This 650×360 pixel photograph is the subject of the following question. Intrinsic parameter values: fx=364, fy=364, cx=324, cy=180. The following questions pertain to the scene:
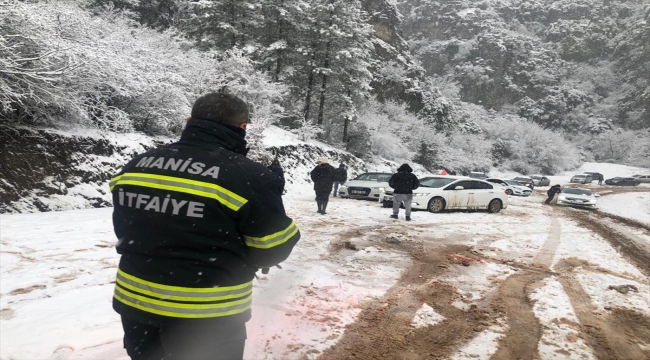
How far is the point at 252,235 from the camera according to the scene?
5.39ft

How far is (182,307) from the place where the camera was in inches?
60.9

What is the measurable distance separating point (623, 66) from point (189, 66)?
388ft

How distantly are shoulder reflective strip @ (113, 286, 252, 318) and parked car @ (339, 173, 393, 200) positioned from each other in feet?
48.0

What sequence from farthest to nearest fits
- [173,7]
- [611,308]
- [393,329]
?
[173,7], [611,308], [393,329]

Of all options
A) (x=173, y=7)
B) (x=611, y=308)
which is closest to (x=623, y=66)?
(x=173, y=7)

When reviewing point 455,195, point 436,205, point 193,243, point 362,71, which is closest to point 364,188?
point 436,205

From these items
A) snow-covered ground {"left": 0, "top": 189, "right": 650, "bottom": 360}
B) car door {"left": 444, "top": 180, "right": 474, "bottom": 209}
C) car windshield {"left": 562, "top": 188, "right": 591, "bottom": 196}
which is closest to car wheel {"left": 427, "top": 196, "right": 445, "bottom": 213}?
car door {"left": 444, "top": 180, "right": 474, "bottom": 209}

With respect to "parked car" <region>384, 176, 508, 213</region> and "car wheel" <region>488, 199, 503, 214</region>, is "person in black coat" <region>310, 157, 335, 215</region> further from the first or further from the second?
"car wheel" <region>488, 199, 503, 214</region>

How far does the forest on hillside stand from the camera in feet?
34.3

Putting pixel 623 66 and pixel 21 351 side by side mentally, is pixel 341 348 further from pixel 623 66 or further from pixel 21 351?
pixel 623 66

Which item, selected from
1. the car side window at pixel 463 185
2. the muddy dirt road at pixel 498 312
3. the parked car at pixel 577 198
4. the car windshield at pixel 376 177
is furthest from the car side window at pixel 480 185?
the parked car at pixel 577 198

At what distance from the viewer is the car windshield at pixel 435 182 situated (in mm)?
13828

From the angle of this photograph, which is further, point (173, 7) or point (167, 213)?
point (173, 7)

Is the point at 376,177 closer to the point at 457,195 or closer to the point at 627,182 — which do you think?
the point at 457,195
